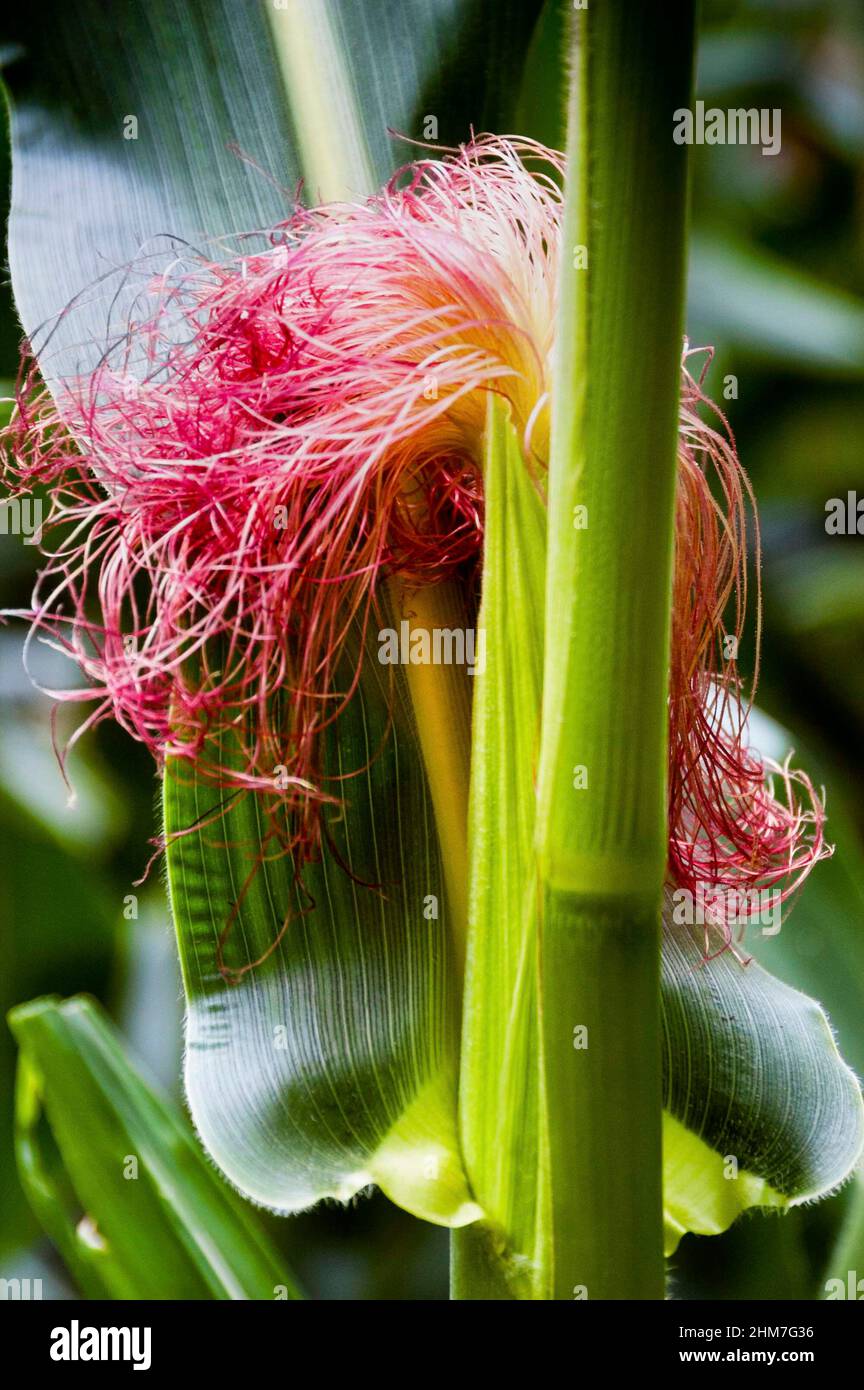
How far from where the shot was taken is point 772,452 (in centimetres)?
100

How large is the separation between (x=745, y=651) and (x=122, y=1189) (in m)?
0.56

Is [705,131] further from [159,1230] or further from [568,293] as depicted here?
[159,1230]

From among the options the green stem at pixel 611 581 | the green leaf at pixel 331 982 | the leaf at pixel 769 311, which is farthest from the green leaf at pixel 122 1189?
the leaf at pixel 769 311

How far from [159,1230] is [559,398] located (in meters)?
0.43

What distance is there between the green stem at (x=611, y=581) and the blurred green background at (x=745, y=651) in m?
0.34

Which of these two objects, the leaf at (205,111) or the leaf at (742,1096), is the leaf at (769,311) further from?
the leaf at (742,1096)

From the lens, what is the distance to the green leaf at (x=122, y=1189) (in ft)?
1.76

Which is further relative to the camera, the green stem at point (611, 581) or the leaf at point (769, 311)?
the leaf at point (769, 311)

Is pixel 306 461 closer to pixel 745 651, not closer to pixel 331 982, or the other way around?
pixel 331 982

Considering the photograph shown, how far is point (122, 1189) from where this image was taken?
547 mm

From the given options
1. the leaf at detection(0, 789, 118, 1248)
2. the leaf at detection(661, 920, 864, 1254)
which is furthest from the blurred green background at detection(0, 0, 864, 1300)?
the leaf at detection(661, 920, 864, 1254)

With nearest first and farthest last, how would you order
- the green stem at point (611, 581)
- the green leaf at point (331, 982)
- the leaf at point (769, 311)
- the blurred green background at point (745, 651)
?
1. the green stem at point (611, 581)
2. the green leaf at point (331, 982)
3. the blurred green background at point (745, 651)
4. the leaf at point (769, 311)

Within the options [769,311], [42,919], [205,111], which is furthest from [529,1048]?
[769,311]
